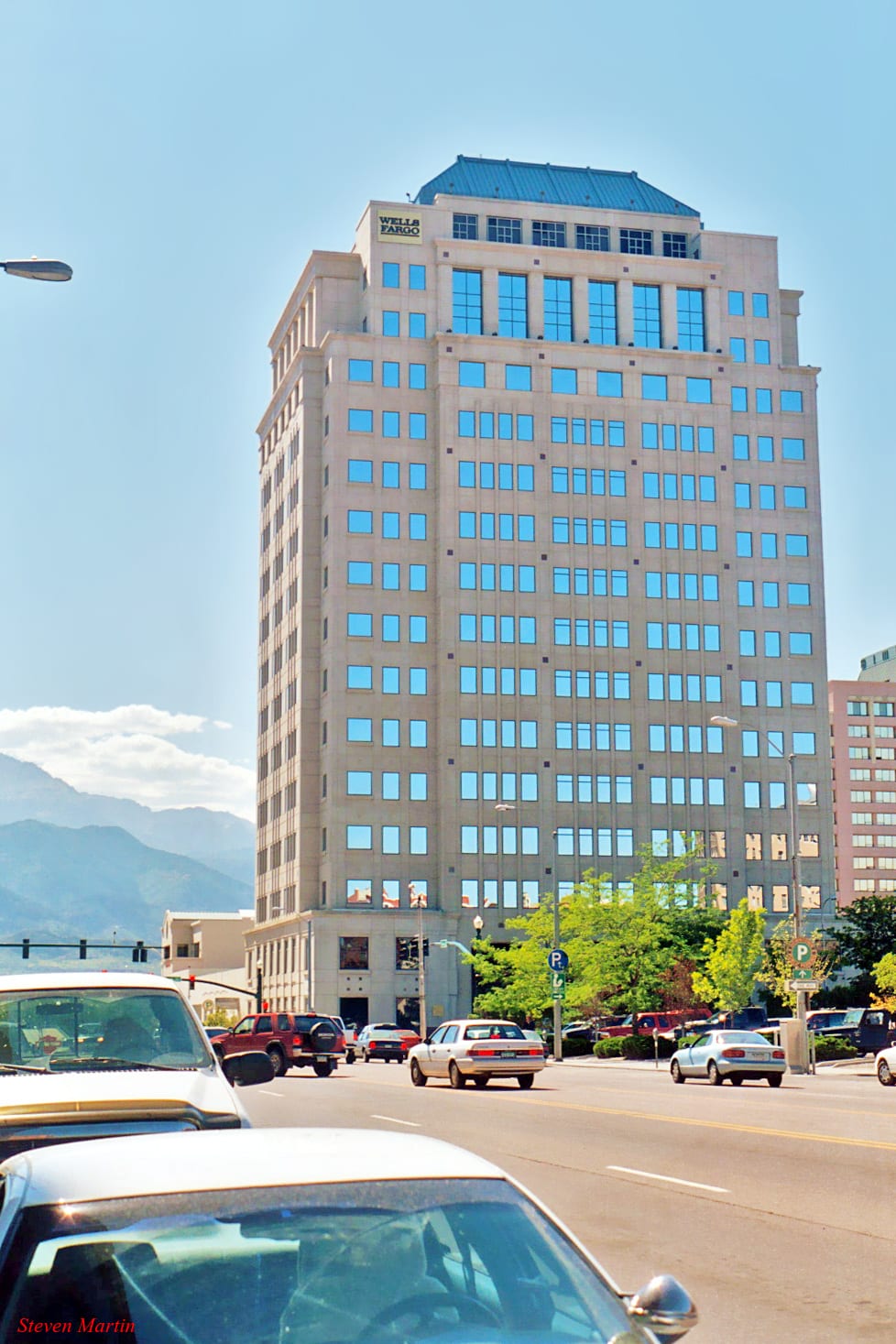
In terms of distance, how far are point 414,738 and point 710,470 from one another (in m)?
28.1

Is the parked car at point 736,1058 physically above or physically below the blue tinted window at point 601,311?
below

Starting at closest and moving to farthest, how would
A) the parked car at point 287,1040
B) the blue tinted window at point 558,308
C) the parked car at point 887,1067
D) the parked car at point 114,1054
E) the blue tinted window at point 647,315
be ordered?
the parked car at point 114,1054 → the parked car at point 887,1067 → the parked car at point 287,1040 → the blue tinted window at point 558,308 → the blue tinted window at point 647,315

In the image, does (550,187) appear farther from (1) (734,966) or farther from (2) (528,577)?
(1) (734,966)

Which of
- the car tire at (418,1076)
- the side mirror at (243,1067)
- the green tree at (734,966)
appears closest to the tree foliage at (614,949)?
the green tree at (734,966)

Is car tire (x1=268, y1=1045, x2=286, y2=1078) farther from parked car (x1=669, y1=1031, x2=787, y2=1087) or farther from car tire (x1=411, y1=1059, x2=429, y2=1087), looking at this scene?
parked car (x1=669, y1=1031, x2=787, y2=1087)

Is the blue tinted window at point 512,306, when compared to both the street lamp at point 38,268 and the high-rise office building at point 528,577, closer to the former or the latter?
the high-rise office building at point 528,577

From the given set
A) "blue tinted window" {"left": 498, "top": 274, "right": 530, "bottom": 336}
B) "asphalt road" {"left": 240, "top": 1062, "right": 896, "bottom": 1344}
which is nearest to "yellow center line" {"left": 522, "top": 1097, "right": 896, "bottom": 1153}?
"asphalt road" {"left": 240, "top": 1062, "right": 896, "bottom": 1344}

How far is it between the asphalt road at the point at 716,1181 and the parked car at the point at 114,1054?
292 cm

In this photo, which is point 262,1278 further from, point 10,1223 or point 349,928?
point 349,928

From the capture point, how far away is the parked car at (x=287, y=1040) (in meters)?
45.8

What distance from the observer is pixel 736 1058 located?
132 ft

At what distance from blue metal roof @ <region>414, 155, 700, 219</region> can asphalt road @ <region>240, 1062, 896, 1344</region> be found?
90790 mm

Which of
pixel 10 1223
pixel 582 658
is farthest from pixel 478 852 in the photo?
pixel 10 1223

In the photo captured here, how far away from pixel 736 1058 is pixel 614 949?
106 ft
